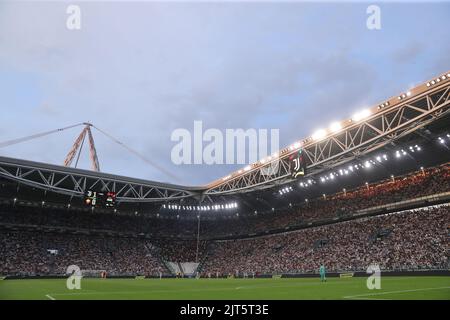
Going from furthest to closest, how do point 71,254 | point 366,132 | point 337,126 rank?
point 71,254, point 366,132, point 337,126

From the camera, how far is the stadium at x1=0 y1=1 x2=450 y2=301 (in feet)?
115

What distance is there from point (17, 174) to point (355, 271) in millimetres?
42651

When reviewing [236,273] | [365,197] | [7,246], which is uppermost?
[365,197]

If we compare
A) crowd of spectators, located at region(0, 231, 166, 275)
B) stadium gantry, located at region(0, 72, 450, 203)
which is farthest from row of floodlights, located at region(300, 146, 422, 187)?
crowd of spectators, located at region(0, 231, 166, 275)

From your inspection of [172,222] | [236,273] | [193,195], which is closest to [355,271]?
[236,273]

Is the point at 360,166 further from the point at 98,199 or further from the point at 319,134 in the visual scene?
the point at 98,199

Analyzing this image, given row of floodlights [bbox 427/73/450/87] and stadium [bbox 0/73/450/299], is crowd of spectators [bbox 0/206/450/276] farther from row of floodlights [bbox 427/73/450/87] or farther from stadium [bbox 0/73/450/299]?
row of floodlights [bbox 427/73/450/87]

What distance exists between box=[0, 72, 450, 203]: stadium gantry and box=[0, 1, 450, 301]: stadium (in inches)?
6.5

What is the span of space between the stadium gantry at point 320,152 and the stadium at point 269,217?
6.5 inches

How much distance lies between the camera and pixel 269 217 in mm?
69938

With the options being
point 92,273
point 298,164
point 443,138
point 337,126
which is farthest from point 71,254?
point 443,138

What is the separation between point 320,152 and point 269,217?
3092 centimetres
